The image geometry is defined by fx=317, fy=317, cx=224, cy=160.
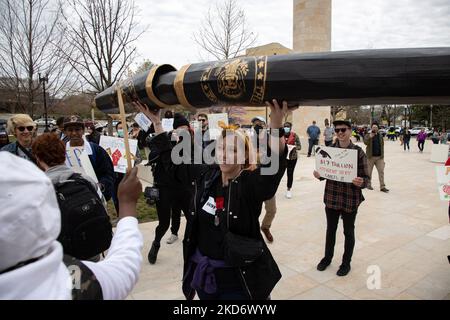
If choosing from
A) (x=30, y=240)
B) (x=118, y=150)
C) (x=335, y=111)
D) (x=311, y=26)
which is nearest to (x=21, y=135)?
(x=118, y=150)

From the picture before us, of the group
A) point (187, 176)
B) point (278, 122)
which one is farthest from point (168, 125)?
point (278, 122)

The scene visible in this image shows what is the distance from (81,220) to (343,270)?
3282 mm

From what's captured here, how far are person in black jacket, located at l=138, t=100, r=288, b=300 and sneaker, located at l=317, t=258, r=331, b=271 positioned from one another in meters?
2.11

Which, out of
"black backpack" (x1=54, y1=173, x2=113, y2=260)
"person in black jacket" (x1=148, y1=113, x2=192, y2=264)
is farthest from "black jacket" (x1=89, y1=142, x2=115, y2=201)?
"black backpack" (x1=54, y1=173, x2=113, y2=260)

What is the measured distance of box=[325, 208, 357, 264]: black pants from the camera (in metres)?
4.05

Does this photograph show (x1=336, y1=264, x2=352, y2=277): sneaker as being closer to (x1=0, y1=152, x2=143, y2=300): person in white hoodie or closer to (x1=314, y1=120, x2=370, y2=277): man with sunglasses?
(x1=314, y1=120, x2=370, y2=277): man with sunglasses

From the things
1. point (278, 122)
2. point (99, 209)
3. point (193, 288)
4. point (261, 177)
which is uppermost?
point (278, 122)

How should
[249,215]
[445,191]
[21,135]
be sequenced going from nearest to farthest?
[249,215] → [445,191] → [21,135]

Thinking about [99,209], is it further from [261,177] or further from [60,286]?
[60,286]

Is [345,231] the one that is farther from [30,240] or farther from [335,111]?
[335,111]

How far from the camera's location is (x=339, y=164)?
4.18m

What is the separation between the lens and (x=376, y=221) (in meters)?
6.29

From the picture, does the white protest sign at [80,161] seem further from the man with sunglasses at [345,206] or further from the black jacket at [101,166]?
the man with sunglasses at [345,206]

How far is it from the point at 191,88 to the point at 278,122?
1.99 feet
